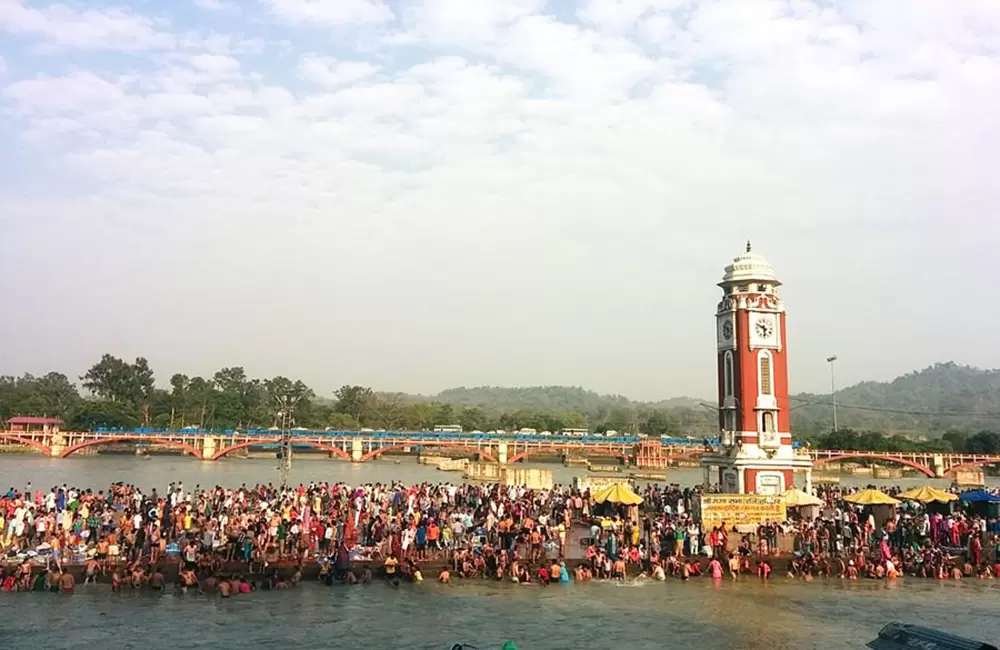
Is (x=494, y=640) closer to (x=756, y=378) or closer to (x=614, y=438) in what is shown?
(x=756, y=378)

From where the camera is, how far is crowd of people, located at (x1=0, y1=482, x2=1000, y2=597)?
23.6 metres

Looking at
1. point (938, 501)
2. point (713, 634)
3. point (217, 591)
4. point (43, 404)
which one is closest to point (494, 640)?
point (713, 634)

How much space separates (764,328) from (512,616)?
25682 mm

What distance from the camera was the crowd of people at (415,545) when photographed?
2358 cm

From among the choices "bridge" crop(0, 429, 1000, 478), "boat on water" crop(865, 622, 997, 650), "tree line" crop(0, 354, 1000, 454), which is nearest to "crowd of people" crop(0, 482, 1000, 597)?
"boat on water" crop(865, 622, 997, 650)

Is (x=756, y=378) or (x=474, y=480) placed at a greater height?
(x=756, y=378)

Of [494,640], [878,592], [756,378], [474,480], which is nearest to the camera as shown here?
[494,640]

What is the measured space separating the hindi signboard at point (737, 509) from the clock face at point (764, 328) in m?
14.4

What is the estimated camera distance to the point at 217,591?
2264 cm

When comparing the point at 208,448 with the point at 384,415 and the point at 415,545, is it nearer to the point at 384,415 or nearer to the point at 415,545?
the point at 384,415

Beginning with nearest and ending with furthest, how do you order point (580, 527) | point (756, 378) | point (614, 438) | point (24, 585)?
point (24, 585)
point (580, 527)
point (756, 378)
point (614, 438)

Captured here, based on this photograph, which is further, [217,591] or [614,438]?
[614,438]

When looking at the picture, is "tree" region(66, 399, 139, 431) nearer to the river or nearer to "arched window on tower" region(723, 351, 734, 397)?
"arched window on tower" region(723, 351, 734, 397)

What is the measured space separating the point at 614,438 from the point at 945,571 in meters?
100
